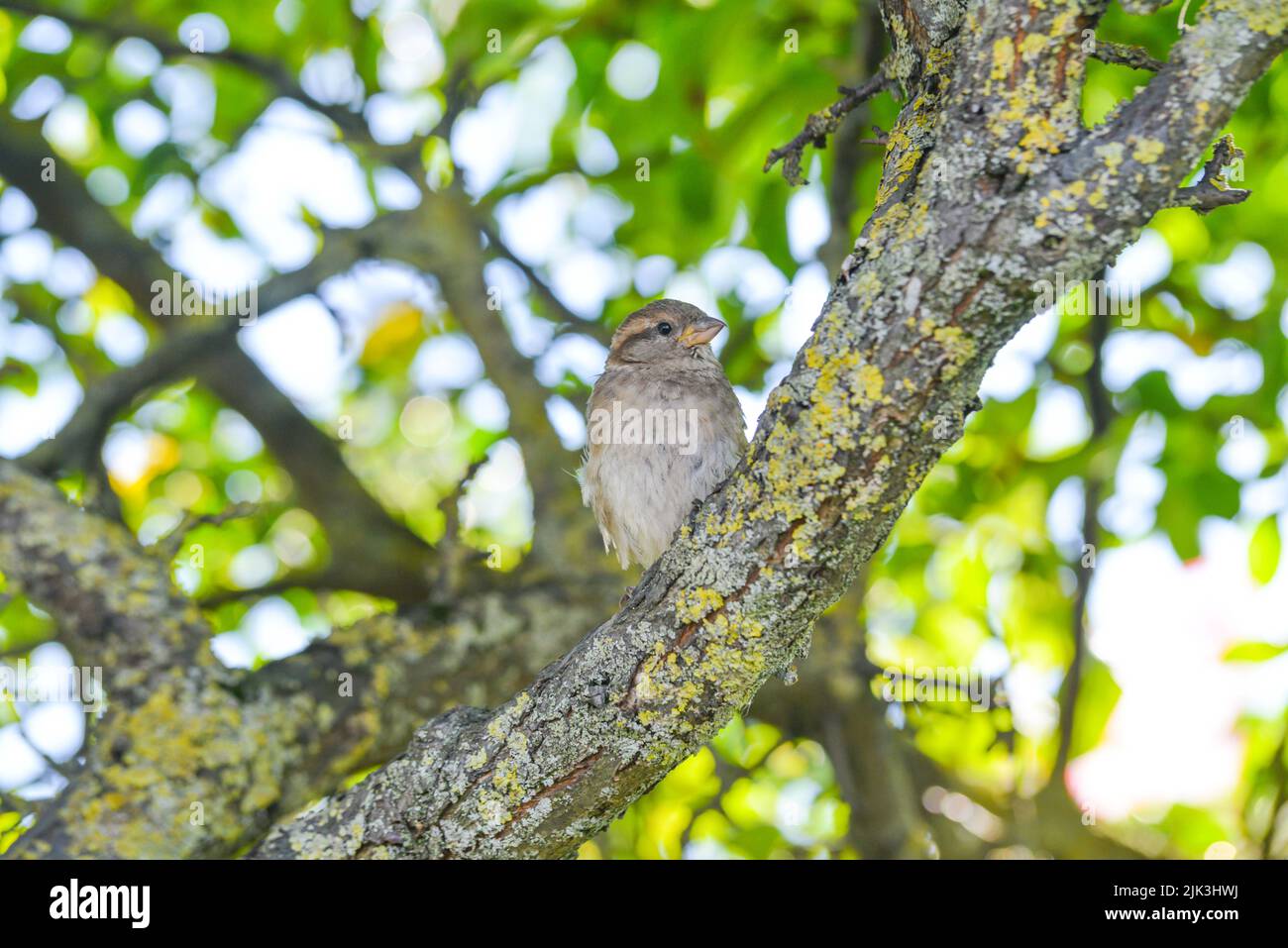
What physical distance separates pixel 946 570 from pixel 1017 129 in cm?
422

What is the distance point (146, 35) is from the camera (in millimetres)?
5371

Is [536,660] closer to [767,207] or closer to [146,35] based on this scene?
[767,207]

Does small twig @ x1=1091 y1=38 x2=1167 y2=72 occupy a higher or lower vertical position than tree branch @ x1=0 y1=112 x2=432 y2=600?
lower

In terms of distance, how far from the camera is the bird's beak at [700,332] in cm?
494

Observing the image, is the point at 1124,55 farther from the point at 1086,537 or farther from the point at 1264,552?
the point at 1086,537

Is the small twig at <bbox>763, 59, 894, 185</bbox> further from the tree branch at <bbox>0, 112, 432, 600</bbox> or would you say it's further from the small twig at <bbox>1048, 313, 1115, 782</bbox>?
the tree branch at <bbox>0, 112, 432, 600</bbox>

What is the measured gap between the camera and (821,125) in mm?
3033

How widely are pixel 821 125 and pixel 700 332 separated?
1945mm

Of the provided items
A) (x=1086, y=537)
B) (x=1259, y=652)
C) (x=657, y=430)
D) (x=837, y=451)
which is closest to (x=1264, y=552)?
(x=1259, y=652)

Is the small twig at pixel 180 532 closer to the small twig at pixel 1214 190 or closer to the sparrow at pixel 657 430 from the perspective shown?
the sparrow at pixel 657 430

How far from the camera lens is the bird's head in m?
4.95

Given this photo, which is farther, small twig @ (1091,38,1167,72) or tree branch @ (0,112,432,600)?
tree branch @ (0,112,432,600)

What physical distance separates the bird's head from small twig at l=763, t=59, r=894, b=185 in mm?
1876

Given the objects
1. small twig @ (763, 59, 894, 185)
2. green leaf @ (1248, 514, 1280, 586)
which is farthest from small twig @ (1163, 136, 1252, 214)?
green leaf @ (1248, 514, 1280, 586)
